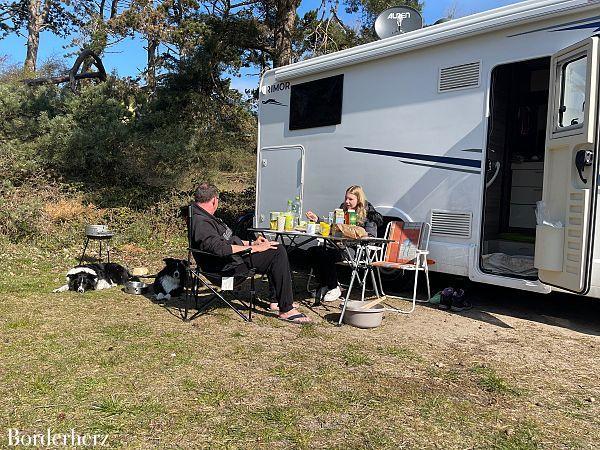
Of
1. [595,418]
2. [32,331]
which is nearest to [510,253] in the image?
[595,418]

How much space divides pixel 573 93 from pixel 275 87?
3525mm

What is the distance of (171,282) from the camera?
5.06 m

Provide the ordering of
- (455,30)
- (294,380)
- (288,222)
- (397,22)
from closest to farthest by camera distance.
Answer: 1. (294,380)
2. (455,30)
3. (288,222)
4. (397,22)

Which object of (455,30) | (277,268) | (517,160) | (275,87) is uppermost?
(455,30)

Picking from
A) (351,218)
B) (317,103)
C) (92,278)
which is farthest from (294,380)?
(317,103)

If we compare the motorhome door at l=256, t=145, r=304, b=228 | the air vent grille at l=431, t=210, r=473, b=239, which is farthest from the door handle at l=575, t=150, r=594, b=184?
the motorhome door at l=256, t=145, r=304, b=228

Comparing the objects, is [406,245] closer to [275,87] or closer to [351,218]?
[351,218]

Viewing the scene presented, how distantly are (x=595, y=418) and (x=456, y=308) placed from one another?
214 centimetres

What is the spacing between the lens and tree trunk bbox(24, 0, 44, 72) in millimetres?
15597

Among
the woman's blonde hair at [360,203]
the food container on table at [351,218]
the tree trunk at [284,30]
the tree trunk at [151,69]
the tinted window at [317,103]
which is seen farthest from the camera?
the tree trunk at [151,69]

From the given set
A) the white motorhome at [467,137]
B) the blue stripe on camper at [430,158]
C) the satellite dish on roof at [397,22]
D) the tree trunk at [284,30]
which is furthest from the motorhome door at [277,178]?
the tree trunk at [284,30]

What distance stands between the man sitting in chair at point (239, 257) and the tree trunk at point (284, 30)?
21.9 feet

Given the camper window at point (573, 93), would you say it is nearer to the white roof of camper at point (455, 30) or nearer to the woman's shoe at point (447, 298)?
the white roof of camper at point (455, 30)

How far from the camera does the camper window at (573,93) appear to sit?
380cm
